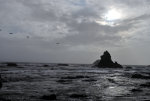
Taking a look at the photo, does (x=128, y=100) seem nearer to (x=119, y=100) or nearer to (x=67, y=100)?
(x=119, y=100)

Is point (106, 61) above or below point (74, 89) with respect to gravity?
above

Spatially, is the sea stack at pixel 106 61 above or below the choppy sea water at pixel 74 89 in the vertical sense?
above

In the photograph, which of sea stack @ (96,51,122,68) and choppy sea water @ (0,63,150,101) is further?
sea stack @ (96,51,122,68)

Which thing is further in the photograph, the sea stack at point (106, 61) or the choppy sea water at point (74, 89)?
the sea stack at point (106, 61)

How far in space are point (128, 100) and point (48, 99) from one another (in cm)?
831

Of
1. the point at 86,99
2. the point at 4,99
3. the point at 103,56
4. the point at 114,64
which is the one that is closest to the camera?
the point at 4,99

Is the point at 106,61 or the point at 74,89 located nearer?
the point at 74,89

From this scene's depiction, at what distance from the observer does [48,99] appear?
2577 centimetres

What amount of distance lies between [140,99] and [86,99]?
5.85 m

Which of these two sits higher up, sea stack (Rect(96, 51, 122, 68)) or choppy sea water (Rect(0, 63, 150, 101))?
sea stack (Rect(96, 51, 122, 68))

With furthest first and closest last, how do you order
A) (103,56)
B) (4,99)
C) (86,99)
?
(103,56) → (86,99) → (4,99)

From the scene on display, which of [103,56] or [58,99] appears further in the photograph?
[103,56]

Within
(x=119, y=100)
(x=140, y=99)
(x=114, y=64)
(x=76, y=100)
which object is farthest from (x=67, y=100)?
(x=114, y=64)

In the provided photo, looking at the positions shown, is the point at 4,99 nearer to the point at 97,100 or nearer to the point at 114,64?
the point at 97,100
